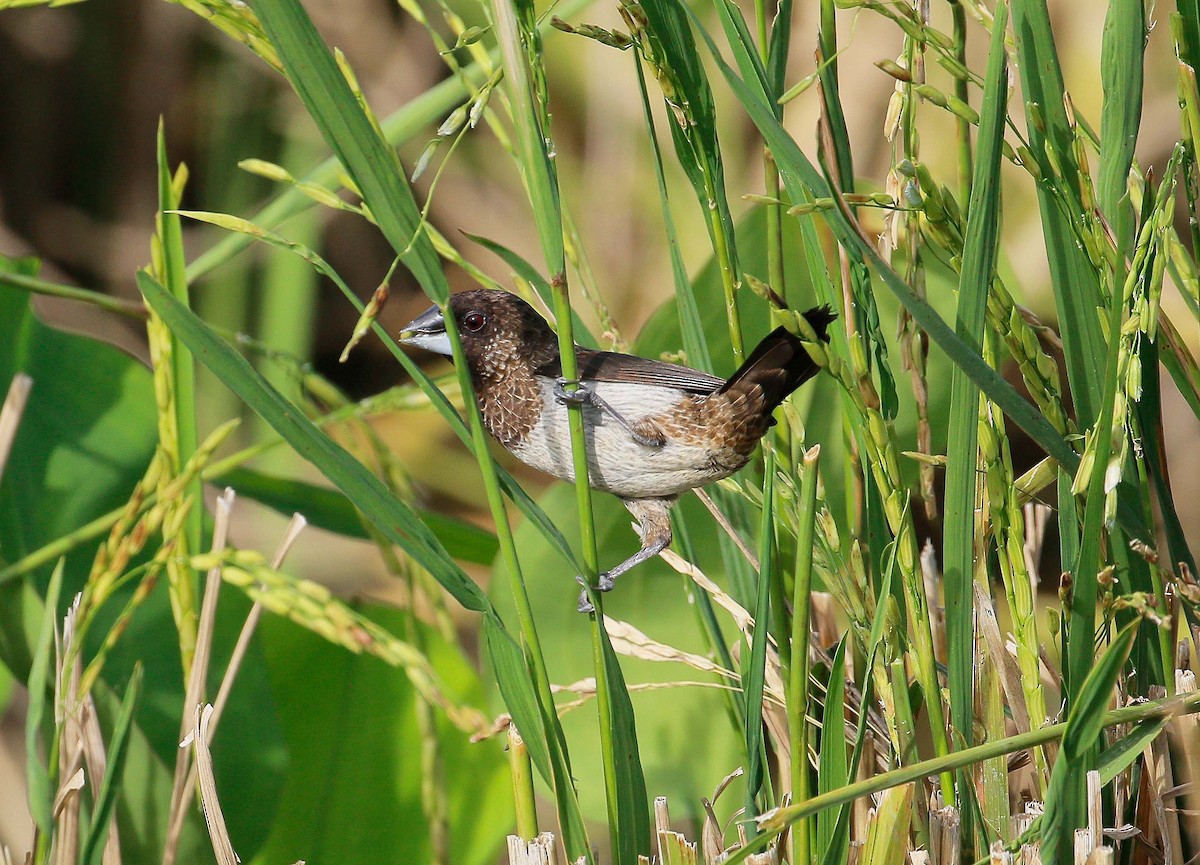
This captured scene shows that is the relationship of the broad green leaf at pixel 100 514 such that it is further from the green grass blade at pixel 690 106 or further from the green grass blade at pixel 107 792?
the green grass blade at pixel 690 106

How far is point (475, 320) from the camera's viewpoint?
85cm

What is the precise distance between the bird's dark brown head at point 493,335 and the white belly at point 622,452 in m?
0.04

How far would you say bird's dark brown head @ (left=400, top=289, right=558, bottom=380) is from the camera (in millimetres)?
840

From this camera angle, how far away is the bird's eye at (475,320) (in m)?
0.85

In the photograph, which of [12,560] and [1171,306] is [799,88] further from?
[1171,306]

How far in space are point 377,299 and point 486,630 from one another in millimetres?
201

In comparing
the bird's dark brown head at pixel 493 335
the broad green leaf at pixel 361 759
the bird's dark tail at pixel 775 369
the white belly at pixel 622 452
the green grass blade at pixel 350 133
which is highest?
the green grass blade at pixel 350 133

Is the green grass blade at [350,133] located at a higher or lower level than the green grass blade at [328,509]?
higher

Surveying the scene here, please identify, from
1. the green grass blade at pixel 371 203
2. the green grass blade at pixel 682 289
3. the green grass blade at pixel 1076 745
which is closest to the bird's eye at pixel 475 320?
the green grass blade at pixel 682 289

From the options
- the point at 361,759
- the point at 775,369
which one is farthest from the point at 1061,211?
the point at 361,759

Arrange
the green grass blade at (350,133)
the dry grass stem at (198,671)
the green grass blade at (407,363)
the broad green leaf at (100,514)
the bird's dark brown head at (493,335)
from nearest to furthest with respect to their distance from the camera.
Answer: the green grass blade at (350,133), the green grass blade at (407,363), the bird's dark brown head at (493,335), the dry grass stem at (198,671), the broad green leaf at (100,514)

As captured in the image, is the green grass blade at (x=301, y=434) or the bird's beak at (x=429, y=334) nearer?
the green grass blade at (x=301, y=434)

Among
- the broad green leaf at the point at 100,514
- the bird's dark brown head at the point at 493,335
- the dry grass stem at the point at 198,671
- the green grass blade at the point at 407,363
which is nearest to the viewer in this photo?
the green grass blade at the point at 407,363

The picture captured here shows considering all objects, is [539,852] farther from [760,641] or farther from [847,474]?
[847,474]
